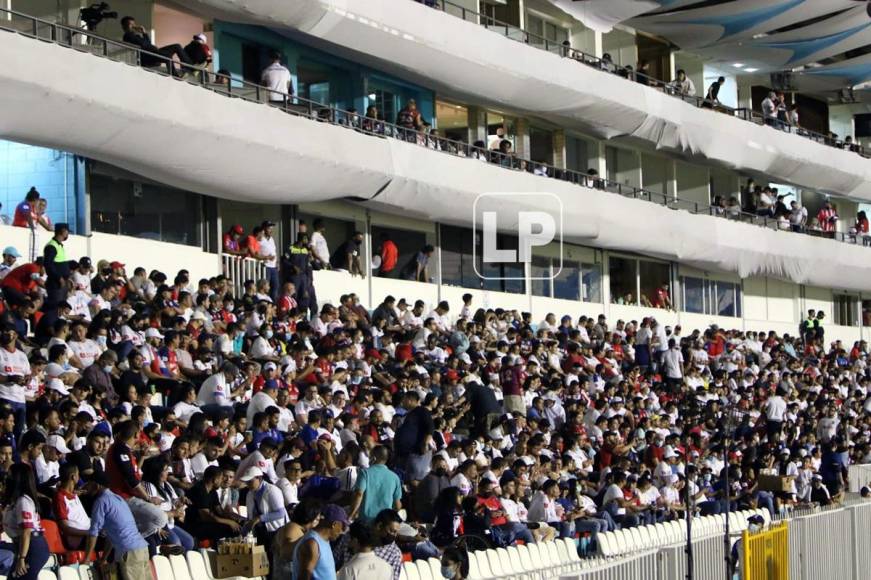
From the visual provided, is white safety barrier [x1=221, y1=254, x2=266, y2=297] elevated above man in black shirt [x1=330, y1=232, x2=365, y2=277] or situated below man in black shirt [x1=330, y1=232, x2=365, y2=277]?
below

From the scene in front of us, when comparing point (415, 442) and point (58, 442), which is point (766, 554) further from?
point (58, 442)

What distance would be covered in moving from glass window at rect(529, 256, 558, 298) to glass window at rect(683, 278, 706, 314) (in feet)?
21.0

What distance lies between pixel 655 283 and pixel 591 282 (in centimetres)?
318

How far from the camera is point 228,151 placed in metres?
24.0

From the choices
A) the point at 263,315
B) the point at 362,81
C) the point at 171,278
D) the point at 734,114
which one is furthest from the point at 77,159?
the point at 734,114

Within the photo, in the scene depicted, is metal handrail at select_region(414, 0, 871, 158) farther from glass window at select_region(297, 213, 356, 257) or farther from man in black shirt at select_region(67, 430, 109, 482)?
man in black shirt at select_region(67, 430, 109, 482)

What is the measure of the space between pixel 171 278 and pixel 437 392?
479 centimetres

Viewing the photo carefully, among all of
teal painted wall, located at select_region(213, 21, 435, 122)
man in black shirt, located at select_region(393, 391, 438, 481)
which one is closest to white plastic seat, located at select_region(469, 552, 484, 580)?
man in black shirt, located at select_region(393, 391, 438, 481)

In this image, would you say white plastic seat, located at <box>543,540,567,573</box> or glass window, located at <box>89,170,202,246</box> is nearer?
white plastic seat, located at <box>543,540,567,573</box>

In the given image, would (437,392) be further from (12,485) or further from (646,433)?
(12,485)

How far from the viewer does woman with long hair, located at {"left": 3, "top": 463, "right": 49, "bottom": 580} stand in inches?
441

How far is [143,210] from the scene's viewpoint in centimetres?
2416

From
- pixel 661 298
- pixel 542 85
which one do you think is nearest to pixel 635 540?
pixel 542 85

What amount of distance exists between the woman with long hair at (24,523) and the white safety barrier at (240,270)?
496 inches
